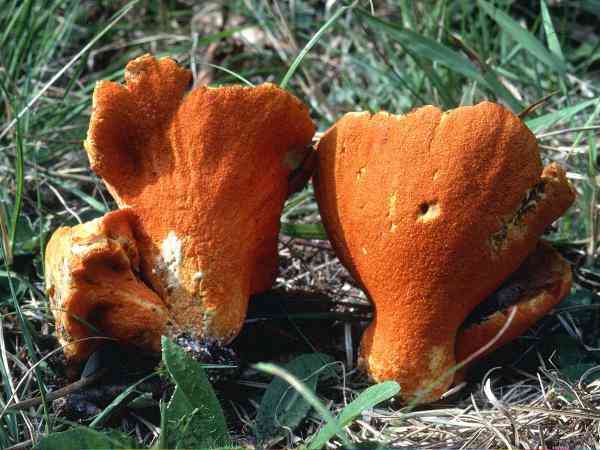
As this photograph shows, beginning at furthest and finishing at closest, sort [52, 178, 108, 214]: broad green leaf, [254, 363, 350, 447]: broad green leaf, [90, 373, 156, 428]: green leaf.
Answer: [52, 178, 108, 214]: broad green leaf, [90, 373, 156, 428]: green leaf, [254, 363, 350, 447]: broad green leaf

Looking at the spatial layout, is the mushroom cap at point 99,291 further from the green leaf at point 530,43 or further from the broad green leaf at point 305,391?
the green leaf at point 530,43

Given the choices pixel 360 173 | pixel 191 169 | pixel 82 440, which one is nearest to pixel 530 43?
pixel 360 173

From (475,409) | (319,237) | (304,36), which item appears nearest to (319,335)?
(319,237)

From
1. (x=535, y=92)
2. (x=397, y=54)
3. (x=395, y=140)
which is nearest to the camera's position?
(x=395, y=140)

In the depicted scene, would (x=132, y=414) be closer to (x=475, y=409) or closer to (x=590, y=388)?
(x=475, y=409)

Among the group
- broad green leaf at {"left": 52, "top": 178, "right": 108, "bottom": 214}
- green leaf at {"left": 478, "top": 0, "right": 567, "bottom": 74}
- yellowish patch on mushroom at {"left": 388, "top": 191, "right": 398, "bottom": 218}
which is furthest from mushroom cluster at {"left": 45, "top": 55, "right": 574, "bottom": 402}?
green leaf at {"left": 478, "top": 0, "right": 567, "bottom": 74}

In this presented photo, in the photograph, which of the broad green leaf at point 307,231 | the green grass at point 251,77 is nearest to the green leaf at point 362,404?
the green grass at point 251,77

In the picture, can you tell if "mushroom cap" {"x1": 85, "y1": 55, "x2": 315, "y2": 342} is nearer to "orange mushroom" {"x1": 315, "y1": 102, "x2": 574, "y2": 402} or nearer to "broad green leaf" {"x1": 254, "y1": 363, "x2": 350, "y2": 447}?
"orange mushroom" {"x1": 315, "y1": 102, "x2": 574, "y2": 402}
